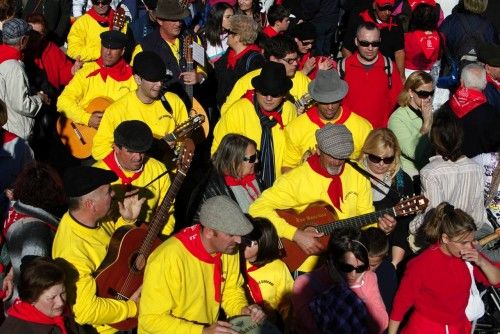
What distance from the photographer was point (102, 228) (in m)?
6.57

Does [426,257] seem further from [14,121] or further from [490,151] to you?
[14,121]

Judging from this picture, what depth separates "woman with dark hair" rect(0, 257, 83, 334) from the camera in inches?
225

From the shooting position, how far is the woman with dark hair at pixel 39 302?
572 centimetres

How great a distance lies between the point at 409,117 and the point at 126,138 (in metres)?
2.95

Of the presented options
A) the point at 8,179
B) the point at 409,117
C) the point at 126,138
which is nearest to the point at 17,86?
the point at 8,179

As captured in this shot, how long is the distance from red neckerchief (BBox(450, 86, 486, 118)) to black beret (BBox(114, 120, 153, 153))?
10.6 ft

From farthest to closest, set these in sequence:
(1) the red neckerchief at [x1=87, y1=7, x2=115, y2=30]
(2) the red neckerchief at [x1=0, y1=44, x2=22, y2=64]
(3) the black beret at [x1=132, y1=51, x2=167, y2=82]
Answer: (1) the red neckerchief at [x1=87, y1=7, x2=115, y2=30] < (2) the red neckerchief at [x1=0, y1=44, x2=22, y2=64] < (3) the black beret at [x1=132, y1=51, x2=167, y2=82]

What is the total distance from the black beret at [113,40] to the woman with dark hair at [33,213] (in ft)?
8.66

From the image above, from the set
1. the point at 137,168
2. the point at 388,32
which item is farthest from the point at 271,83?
the point at 388,32

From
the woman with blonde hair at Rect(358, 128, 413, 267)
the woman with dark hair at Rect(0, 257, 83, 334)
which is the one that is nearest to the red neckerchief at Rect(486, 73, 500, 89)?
the woman with blonde hair at Rect(358, 128, 413, 267)

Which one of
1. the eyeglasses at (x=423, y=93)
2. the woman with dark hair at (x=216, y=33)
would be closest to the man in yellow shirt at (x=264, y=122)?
the eyeglasses at (x=423, y=93)

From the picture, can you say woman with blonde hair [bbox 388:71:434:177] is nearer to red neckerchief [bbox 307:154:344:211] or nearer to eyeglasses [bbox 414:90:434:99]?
eyeglasses [bbox 414:90:434:99]

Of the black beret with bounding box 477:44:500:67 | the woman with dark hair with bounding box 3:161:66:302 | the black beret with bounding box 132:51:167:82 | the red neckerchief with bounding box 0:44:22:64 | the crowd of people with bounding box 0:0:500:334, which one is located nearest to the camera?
the crowd of people with bounding box 0:0:500:334

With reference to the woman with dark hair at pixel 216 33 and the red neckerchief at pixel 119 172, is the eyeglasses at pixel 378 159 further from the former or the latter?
the woman with dark hair at pixel 216 33
